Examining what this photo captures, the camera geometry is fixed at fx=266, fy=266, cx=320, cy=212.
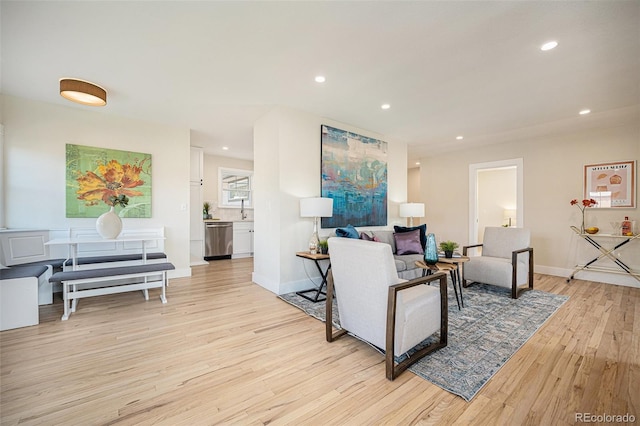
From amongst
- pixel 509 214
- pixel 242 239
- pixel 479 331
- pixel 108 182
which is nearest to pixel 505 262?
pixel 479 331

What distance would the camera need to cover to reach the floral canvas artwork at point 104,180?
3828mm

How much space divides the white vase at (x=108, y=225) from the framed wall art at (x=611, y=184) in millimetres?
7300

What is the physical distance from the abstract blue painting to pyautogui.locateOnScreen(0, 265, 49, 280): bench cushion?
3.40 meters

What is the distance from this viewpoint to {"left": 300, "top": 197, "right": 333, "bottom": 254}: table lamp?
361cm

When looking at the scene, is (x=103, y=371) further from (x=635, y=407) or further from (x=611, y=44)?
(x=611, y=44)

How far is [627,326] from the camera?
2.66 metres

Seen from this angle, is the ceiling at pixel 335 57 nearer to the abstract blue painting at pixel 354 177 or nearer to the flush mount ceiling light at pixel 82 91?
the flush mount ceiling light at pixel 82 91

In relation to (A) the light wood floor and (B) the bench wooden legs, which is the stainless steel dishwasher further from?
(A) the light wood floor

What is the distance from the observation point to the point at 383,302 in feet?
6.21

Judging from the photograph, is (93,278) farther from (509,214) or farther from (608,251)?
(509,214)

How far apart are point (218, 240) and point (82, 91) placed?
4062 mm

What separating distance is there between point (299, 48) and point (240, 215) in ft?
18.6

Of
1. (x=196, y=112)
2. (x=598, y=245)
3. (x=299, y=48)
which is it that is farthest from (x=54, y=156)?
(x=598, y=245)

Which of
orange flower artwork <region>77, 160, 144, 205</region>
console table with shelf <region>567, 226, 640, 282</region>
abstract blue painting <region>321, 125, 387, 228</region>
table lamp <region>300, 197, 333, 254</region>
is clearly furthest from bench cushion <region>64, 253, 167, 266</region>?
console table with shelf <region>567, 226, 640, 282</region>
